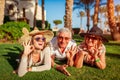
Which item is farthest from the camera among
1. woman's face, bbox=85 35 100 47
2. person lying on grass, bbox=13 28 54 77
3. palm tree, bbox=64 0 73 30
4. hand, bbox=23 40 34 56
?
palm tree, bbox=64 0 73 30

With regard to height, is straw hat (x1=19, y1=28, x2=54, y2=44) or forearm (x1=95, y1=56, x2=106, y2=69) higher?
straw hat (x1=19, y1=28, x2=54, y2=44)

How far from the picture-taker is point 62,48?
27.3 feet

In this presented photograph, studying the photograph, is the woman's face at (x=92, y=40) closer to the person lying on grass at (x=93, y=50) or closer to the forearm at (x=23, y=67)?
the person lying on grass at (x=93, y=50)

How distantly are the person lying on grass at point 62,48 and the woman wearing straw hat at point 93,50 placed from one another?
0.25 m

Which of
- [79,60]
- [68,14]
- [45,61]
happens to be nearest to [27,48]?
[45,61]

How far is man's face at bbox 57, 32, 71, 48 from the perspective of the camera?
7973 millimetres

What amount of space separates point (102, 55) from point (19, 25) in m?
11.2

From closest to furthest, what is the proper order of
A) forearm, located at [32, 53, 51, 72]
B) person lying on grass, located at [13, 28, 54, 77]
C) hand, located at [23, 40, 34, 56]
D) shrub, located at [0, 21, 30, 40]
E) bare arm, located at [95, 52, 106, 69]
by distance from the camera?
1. hand, located at [23, 40, 34, 56]
2. person lying on grass, located at [13, 28, 54, 77]
3. forearm, located at [32, 53, 51, 72]
4. bare arm, located at [95, 52, 106, 69]
5. shrub, located at [0, 21, 30, 40]

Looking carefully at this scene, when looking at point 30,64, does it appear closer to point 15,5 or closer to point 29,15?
point 15,5

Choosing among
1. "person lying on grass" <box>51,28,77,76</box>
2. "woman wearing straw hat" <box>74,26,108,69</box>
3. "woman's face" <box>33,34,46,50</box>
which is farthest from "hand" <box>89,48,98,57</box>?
"woman's face" <box>33,34,46,50</box>

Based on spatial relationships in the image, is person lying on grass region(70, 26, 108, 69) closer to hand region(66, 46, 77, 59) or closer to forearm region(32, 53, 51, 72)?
hand region(66, 46, 77, 59)

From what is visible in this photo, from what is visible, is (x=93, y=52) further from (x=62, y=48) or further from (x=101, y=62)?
(x=62, y=48)

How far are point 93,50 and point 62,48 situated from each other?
0.87 metres

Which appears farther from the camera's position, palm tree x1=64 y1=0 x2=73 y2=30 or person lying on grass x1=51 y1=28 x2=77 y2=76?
palm tree x1=64 y1=0 x2=73 y2=30
